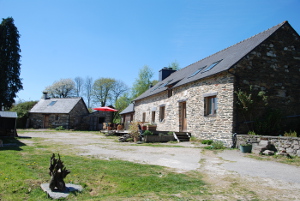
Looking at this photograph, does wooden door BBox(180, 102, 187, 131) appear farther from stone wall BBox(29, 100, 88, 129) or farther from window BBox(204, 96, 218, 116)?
stone wall BBox(29, 100, 88, 129)

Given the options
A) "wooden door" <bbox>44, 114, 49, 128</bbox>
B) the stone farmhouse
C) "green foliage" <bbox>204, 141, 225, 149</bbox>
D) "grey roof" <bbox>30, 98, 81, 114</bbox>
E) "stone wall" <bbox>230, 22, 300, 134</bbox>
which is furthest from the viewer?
"wooden door" <bbox>44, 114, 49, 128</bbox>

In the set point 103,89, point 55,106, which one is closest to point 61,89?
point 103,89

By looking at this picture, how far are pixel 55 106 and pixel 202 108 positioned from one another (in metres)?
22.5

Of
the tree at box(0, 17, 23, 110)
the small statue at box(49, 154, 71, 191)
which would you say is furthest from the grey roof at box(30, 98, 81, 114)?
the small statue at box(49, 154, 71, 191)

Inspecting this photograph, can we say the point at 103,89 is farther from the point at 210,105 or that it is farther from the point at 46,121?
the point at 210,105

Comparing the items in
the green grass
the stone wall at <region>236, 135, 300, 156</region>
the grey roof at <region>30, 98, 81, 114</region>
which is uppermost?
the grey roof at <region>30, 98, 81, 114</region>

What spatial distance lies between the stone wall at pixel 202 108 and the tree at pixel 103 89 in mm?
26588

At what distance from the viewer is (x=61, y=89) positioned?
45.1 metres

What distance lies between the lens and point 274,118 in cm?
1018

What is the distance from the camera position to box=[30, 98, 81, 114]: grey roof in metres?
27.7

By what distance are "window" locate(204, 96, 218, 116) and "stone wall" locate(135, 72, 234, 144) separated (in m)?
0.21

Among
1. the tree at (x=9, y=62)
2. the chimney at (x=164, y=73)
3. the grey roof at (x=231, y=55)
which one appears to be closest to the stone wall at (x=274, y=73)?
the grey roof at (x=231, y=55)

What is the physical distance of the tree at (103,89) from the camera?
139 feet

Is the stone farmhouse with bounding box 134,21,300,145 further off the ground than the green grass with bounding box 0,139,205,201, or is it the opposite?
the stone farmhouse with bounding box 134,21,300,145
